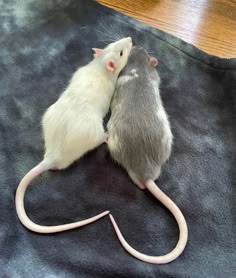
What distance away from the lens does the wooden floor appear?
1.77m

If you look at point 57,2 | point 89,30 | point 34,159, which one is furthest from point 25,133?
point 57,2

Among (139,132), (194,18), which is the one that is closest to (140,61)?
(139,132)

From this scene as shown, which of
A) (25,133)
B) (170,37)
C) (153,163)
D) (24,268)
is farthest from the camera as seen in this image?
(170,37)

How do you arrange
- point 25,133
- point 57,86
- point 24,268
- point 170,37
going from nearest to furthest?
point 24,268
point 25,133
point 57,86
point 170,37

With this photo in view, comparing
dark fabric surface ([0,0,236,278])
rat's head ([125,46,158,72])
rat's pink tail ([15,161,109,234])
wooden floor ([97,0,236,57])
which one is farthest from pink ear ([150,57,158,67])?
rat's pink tail ([15,161,109,234])

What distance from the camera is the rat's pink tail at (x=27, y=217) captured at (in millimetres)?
1229

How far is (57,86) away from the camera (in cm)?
155

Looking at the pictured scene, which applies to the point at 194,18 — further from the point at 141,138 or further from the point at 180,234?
the point at 180,234

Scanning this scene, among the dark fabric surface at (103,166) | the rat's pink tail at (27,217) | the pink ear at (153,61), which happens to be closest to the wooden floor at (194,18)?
the dark fabric surface at (103,166)

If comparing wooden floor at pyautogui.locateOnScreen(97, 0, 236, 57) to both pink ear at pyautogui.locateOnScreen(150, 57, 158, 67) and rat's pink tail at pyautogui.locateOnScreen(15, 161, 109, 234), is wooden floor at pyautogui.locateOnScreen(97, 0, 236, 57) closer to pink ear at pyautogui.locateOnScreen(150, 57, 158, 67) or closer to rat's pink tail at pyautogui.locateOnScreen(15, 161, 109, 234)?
pink ear at pyautogui.locateOnScreen(150, 57, 158, 67)

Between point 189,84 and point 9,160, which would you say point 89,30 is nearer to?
point 189,84

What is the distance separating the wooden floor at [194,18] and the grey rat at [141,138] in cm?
51

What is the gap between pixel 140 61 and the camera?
1452 millimetres

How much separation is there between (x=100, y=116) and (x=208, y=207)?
42cm
